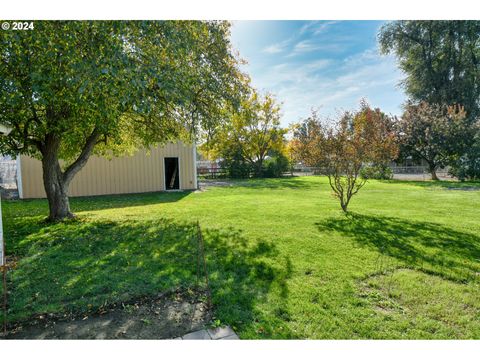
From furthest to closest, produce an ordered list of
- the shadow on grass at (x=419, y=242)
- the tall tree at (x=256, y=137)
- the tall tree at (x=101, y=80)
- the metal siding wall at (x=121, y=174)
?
1. the tall tree at (x=256, y=137)
2. the metal siding wall at (x=121, y=174)
3. the shadow on grass at (x=419, y=242)
4. the tall tree at (x=101, y=80)

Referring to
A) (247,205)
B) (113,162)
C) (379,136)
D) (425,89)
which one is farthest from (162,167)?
(425,89)

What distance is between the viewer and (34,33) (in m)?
3.67

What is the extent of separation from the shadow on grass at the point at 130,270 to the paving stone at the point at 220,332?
0.37ft

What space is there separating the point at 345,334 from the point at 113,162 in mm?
13778

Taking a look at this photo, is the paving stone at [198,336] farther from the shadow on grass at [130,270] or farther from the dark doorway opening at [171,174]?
the dark doorway opening at [171,174]

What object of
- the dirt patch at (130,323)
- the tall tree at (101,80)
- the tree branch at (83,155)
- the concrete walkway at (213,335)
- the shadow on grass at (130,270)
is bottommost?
the concrete walkway at (213,335)

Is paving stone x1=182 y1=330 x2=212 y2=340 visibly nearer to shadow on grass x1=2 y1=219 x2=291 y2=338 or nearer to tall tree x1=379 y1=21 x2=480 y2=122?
shadow on grass x1=2 y1=219 x2=291 y2=338

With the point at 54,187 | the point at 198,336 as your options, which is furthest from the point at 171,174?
the point at 198,336

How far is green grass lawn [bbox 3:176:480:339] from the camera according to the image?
8.86ft

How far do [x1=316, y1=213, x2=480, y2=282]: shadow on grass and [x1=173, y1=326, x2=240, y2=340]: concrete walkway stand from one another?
3.04m

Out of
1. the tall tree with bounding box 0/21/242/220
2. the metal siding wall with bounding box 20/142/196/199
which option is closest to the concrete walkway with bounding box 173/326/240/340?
the tall tree with bounding box 0/21/242/220

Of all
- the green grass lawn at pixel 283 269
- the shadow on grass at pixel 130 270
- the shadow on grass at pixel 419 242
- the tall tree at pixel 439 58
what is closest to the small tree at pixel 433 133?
the tall tree at pixel 439 58

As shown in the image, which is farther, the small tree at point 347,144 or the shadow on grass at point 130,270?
the small tree at point 347,144

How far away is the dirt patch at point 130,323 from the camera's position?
245 centimetres
